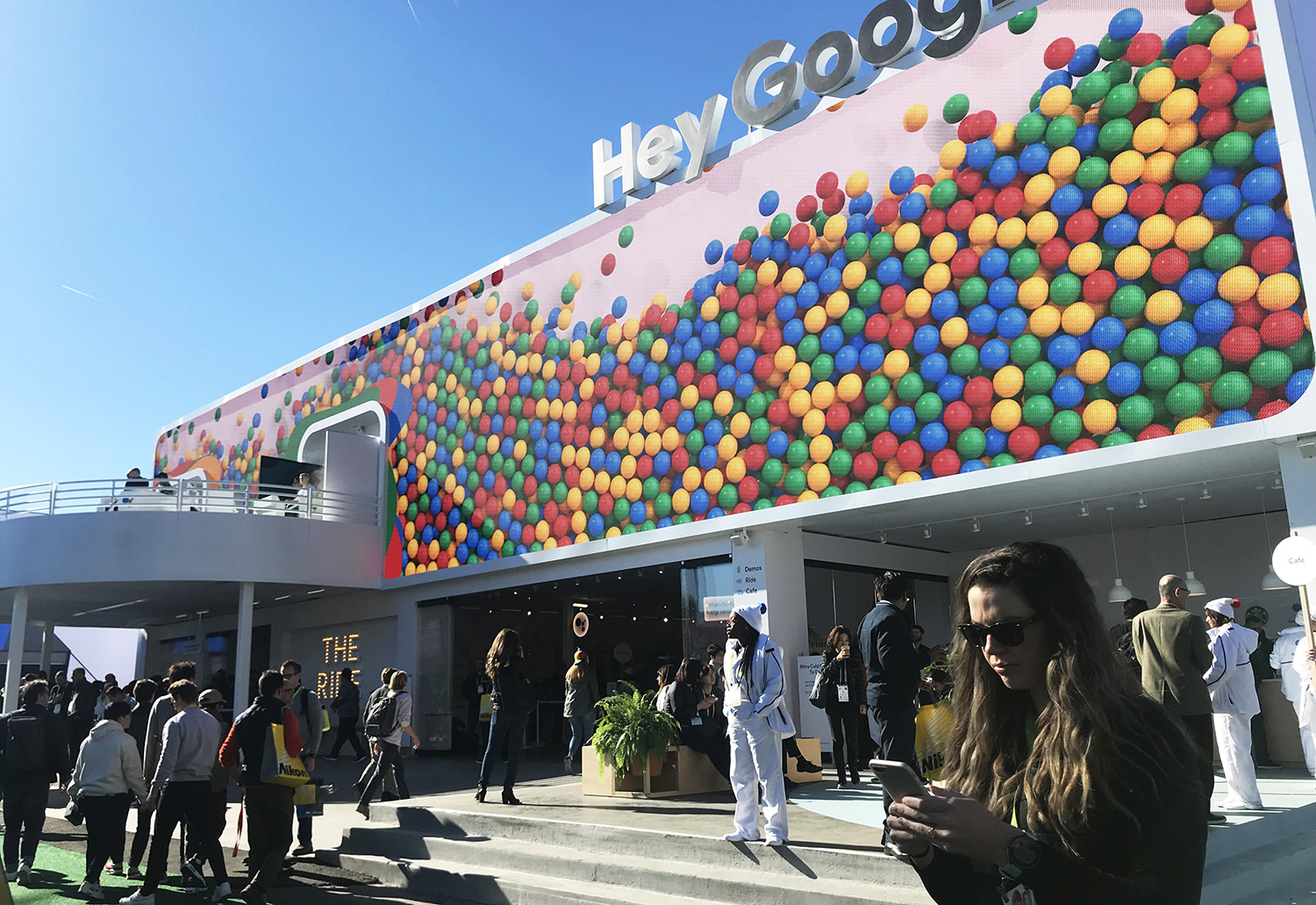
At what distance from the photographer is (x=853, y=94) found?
12719 millimetres

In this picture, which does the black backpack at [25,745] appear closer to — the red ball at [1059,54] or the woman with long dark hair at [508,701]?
the woman with long dark hair at [508,701]

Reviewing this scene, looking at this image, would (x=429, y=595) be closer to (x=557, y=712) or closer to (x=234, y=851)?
(x=557, y=712)

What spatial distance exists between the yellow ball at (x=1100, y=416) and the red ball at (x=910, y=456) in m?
1.92

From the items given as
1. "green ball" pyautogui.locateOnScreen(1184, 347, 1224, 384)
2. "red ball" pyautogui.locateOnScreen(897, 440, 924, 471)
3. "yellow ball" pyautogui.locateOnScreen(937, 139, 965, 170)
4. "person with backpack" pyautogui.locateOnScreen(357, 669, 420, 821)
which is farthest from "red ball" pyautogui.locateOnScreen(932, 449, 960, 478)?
"person with backpack" pyautogui.locateOnScreen(357, 669, 420, 821)

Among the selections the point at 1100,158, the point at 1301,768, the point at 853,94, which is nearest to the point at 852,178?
the point at 853,94

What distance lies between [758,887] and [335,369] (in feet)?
58.9

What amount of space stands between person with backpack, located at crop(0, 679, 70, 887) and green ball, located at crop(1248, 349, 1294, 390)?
10967 millimetres

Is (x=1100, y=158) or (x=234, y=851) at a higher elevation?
(x=1100, y=158)

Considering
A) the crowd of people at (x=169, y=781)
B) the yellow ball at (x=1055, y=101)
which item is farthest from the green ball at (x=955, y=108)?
the crowd of people at (x=169, y=781)

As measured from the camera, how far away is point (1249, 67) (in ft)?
31.0

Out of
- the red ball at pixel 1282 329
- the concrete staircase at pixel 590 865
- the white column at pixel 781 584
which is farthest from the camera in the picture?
the white column at pixel 781 584

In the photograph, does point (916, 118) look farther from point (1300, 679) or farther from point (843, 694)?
point (1300, 679)

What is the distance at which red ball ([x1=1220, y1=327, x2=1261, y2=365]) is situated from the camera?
9281mm

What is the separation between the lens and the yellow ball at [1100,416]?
1018 centimetres
